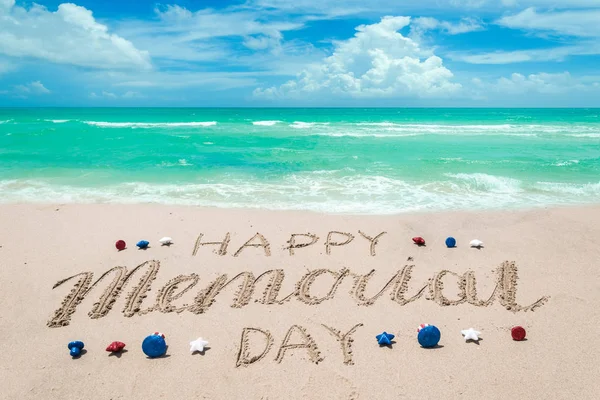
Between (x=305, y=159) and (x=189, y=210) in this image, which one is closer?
(x=189, y=210)

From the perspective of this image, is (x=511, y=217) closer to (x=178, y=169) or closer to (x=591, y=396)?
(x=591, y=396)

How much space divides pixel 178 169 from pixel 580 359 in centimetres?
1237

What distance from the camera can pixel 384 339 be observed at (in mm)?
4406

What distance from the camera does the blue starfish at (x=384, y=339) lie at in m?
4.41

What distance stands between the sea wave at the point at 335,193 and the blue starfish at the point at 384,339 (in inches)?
168

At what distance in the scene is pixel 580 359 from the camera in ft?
13.7

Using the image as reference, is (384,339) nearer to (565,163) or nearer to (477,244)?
(477,244)

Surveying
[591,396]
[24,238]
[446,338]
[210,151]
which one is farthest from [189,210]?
[210,151]

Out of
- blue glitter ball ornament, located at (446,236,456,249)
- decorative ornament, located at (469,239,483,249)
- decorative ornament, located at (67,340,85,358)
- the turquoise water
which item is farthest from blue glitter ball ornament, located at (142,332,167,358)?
decorative ornament, located at (469,239,483,249)

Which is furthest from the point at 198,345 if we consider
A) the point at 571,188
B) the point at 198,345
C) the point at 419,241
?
the point at 571,188

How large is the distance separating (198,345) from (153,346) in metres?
0.46

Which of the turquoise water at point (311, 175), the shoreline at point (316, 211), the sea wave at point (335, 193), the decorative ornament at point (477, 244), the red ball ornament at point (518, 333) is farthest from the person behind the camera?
the turquoise water at point (311, 175)

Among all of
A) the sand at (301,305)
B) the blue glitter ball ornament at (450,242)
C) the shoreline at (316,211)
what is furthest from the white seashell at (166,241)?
the blue glitter ball ornament at (450,242)

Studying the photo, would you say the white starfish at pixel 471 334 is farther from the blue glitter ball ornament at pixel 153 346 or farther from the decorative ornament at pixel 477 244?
the blue glitter ball ornament at pixel 153 346
